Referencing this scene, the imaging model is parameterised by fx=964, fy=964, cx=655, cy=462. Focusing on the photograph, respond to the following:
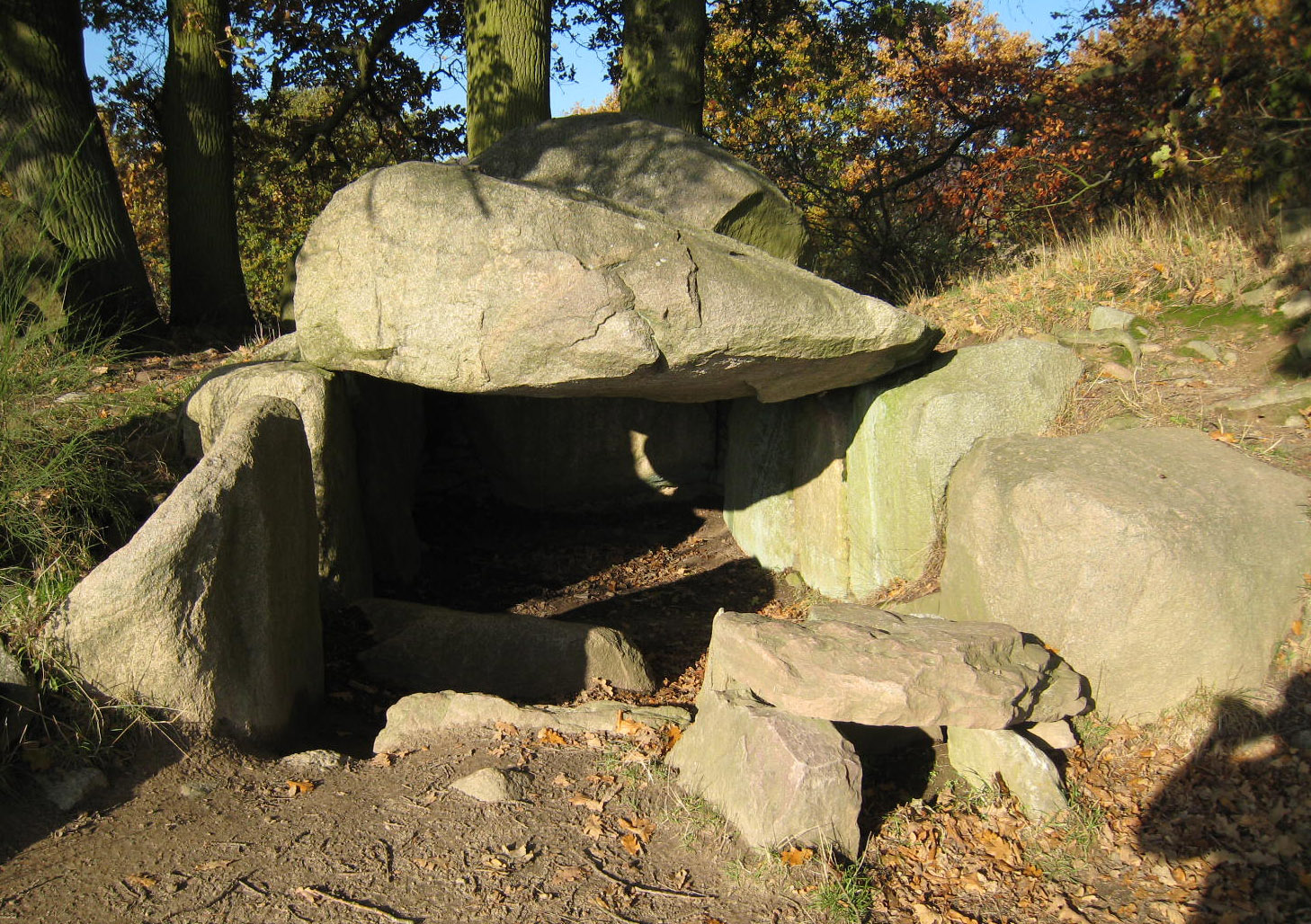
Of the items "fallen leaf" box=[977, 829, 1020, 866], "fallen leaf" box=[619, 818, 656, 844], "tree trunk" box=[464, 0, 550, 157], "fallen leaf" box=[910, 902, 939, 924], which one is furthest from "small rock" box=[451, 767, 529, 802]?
"tree trunk" box=[464, 0, 550, 157]

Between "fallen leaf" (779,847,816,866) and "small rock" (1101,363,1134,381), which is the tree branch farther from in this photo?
"fallen leaf" (779,847,816,866)

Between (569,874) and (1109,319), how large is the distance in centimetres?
458

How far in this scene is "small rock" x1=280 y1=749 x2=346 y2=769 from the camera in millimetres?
3955

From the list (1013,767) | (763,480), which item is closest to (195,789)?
(1013,767)

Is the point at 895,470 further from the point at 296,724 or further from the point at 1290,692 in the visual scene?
the point at 296,724

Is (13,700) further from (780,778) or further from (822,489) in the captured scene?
(822,489)

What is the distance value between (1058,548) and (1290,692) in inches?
41.7

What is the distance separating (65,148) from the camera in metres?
7.15

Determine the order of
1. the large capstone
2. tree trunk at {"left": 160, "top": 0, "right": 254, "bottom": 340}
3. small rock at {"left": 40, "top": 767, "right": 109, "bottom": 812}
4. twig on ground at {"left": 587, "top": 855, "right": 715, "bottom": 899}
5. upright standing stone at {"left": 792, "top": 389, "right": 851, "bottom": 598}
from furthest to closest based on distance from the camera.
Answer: tree trunk at {"left": 160, "top": 0, "right": 254, "bottom": 340} < the large capstone < upright standing stone at {"left": 792, "top": 389, "right": 851, "bottom": 598} < small rock at {"left": 40, "top": 767, "right": 109, "bottom": 812} < twig on ground at {"left": 587, "top": 855, "right": 715, "bottom": 899}

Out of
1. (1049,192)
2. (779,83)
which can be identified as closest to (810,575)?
(1049,192)

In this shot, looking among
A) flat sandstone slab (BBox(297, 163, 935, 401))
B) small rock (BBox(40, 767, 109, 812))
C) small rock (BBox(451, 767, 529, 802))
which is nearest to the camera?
small rock (BBox(40, 767, 109, 812))

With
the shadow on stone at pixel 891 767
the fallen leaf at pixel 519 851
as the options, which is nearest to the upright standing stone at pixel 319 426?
the fallen leaf at pixel 519 851

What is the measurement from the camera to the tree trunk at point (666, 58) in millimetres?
7988

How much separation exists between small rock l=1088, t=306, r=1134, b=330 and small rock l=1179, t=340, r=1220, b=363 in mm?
359
